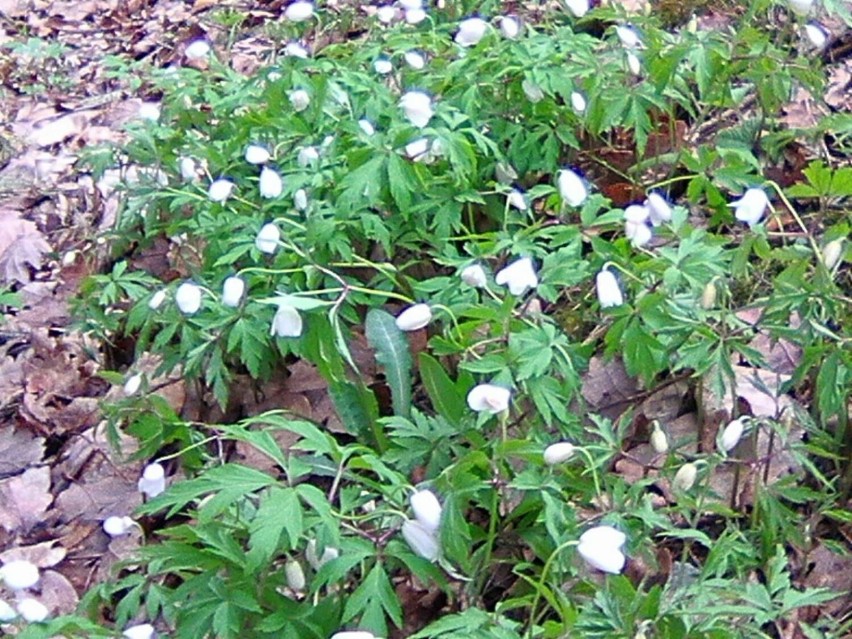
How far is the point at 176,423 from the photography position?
2.35m

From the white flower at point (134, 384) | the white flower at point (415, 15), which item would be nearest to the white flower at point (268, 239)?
the white flower at point (134, 384)

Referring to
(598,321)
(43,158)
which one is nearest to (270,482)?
(598,321)

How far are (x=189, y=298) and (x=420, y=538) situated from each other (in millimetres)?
847

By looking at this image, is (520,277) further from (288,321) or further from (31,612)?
(31,612)

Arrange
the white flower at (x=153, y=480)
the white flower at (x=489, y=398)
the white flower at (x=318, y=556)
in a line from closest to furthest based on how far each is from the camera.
Result: the white flower at (x=318, y=556) → the white flower at (x=489, y=398) → the white flower at (x=153, y=480)

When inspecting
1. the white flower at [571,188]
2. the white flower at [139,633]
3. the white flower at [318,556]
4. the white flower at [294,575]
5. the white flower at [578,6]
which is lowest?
the white flower at [139,633]

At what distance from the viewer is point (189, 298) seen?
2.35 metres

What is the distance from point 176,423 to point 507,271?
0.79 meters

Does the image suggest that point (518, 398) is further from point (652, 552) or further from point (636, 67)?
point (636, 67)

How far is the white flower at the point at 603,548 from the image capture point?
5.56 feet

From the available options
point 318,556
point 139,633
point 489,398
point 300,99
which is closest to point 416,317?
point 489,398

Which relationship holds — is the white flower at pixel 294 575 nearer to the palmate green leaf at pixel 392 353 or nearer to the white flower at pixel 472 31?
the palmate green leaf at pixel 392 353

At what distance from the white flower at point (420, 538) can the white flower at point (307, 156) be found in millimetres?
1214

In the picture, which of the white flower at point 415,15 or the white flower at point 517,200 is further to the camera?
the white flower at point 415,15
